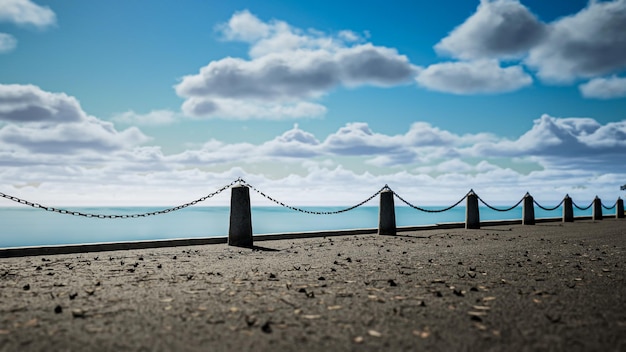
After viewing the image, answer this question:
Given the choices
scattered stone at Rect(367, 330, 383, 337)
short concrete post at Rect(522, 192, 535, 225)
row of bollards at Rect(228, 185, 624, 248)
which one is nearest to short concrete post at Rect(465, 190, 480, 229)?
row of bollards at Rect(228, 185, 624, 248)

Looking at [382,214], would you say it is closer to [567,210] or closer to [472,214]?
[472,214]

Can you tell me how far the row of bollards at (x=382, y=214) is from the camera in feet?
42.2

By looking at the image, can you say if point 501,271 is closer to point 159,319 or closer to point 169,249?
point 159,319

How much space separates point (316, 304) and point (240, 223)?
26.4 feet

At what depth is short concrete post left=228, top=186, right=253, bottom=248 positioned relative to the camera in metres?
12.8

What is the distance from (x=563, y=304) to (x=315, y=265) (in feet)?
14.5

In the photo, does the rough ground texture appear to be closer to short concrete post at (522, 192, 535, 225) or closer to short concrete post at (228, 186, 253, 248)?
short concrete post at (228, 186, 253, 248)

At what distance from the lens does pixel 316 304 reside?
5.16 m

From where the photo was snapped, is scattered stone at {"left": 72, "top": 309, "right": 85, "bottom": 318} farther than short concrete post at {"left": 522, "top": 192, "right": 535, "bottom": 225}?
No

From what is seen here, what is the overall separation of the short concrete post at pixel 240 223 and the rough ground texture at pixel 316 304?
10.9 feet

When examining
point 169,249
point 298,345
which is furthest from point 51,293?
point 169,249

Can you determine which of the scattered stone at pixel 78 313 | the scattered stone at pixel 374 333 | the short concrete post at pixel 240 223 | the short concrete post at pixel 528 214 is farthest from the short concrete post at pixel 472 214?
the scattered stone at pixel 78 313

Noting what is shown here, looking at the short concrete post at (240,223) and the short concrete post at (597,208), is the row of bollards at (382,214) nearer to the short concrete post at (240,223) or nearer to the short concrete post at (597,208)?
the short concrete post at (240,223)

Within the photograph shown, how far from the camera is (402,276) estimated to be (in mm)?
7086
